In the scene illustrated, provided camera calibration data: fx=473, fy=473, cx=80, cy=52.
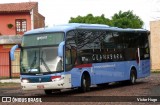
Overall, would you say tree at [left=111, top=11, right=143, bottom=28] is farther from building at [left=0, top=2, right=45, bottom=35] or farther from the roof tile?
building at [left=0, top=2, right=45, bottom=35]

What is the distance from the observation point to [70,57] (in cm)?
2228

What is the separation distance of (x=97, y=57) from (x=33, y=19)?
108 feet

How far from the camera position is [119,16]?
9606 cm

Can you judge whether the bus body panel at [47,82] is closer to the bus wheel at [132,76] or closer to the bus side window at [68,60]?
the bus side window at [68,60]

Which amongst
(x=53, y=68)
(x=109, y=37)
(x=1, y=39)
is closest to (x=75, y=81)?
(x=53, y=68)

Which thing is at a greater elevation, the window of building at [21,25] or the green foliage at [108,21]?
the green foliage at [108,21]

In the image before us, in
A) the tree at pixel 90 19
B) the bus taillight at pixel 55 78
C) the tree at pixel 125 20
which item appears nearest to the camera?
the bus taillight at pixel 55 78

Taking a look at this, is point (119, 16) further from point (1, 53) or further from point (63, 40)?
point (63, 40)

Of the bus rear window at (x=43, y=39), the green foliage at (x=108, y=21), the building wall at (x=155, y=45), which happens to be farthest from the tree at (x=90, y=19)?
the bus rear window at (x=43, y=39)

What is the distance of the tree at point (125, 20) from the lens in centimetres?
8712

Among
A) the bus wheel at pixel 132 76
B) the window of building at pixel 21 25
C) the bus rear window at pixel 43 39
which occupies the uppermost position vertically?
the window of building at pixel 21 25

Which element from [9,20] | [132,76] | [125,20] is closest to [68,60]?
[132,76]

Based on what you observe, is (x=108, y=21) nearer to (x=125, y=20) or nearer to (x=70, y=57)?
(x=125, y=20)

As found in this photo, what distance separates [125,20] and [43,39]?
66609mm
